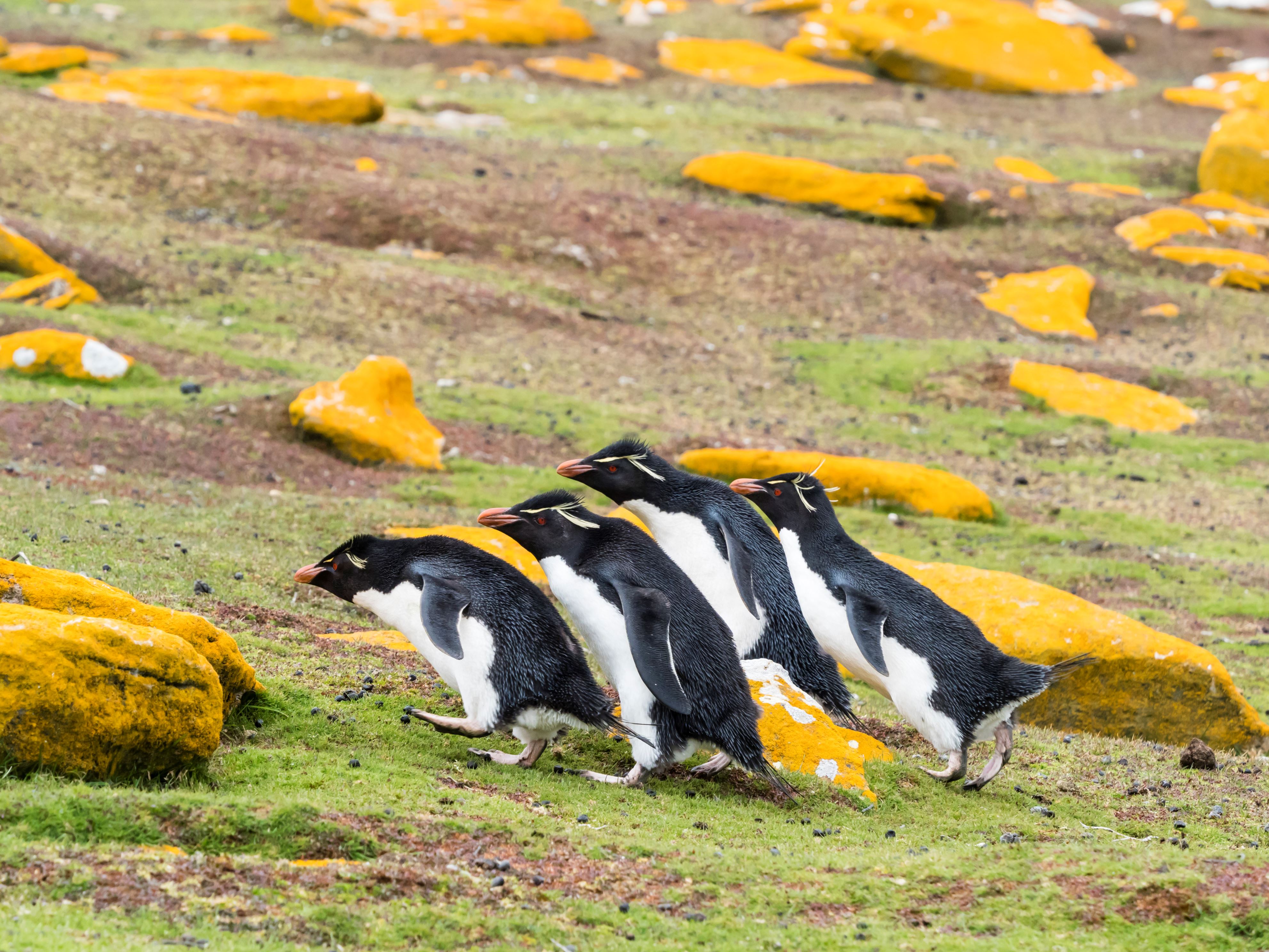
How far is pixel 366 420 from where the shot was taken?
17.9m

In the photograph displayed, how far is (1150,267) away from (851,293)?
865 cm

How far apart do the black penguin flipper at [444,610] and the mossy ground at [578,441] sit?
2.57 ft

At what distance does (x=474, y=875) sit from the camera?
19.9ft

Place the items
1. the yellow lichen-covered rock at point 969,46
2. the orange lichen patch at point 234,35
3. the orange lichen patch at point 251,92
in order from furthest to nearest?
the yellow lichen-covered rock at point 969,46
the orange lichen patch at point 234,35
the orange lichen patch at point 251,92

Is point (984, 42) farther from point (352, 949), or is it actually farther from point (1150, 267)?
point (352, 949)

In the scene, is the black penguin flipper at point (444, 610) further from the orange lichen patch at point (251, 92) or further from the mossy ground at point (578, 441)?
the orange lichen patch at point (251, 92)

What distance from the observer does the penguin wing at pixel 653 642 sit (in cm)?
744

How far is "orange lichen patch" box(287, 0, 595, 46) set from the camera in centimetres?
5078

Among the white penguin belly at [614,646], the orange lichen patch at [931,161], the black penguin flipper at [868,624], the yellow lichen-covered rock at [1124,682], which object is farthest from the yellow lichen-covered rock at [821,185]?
the white penguin belly at [614,646]

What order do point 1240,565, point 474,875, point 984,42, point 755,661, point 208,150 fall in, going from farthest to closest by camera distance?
1. point 984,42
2. point 208,150
3. point 1240,565
4. point 755,661
5. point 474,875

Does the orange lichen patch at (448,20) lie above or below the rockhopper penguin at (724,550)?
above

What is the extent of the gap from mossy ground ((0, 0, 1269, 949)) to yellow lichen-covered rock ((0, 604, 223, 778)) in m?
0.23

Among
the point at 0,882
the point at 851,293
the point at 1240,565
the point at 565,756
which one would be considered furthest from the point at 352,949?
the point at 851,293

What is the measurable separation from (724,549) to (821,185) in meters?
27.3
